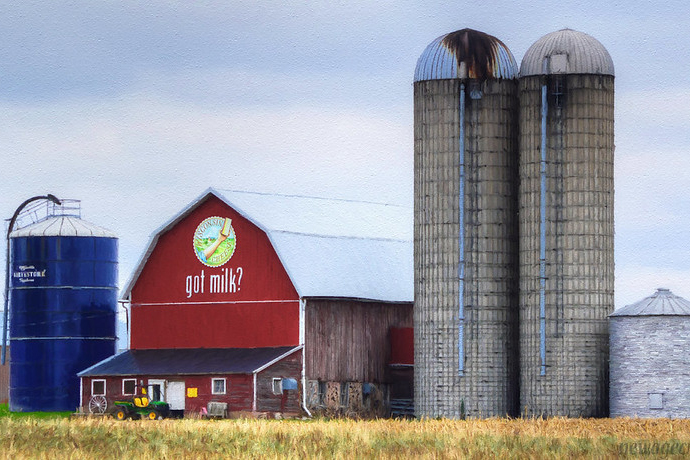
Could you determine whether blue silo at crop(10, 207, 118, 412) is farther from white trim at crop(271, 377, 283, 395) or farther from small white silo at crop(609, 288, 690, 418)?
small white silo at crop(609, 288, 690, 418)

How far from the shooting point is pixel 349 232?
5694cm

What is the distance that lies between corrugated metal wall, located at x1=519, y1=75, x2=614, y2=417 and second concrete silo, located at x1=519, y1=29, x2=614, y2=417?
3 centimetres

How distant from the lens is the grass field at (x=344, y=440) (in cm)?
2938

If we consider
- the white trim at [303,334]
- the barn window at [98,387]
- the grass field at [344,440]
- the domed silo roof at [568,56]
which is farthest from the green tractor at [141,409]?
the domed silo roof at [568,56]

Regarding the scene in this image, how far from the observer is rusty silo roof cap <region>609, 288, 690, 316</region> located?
46.4 meters

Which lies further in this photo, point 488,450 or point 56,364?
point 56,364

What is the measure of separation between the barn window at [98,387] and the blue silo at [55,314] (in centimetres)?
440

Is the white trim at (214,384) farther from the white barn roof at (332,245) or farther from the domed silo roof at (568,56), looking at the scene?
the domed silo roof at (568,56)

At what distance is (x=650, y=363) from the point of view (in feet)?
152

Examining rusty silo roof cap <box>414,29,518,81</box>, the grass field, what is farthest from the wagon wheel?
rusty silo roof cap <box>414,29,518,81</box>

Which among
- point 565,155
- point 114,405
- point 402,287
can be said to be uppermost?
point 565,155

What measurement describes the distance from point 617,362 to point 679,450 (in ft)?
52.5

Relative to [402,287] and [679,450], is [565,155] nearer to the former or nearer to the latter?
[402,287]

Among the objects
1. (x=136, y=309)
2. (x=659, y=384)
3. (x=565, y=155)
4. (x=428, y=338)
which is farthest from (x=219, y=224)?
(x=659, y=384)
